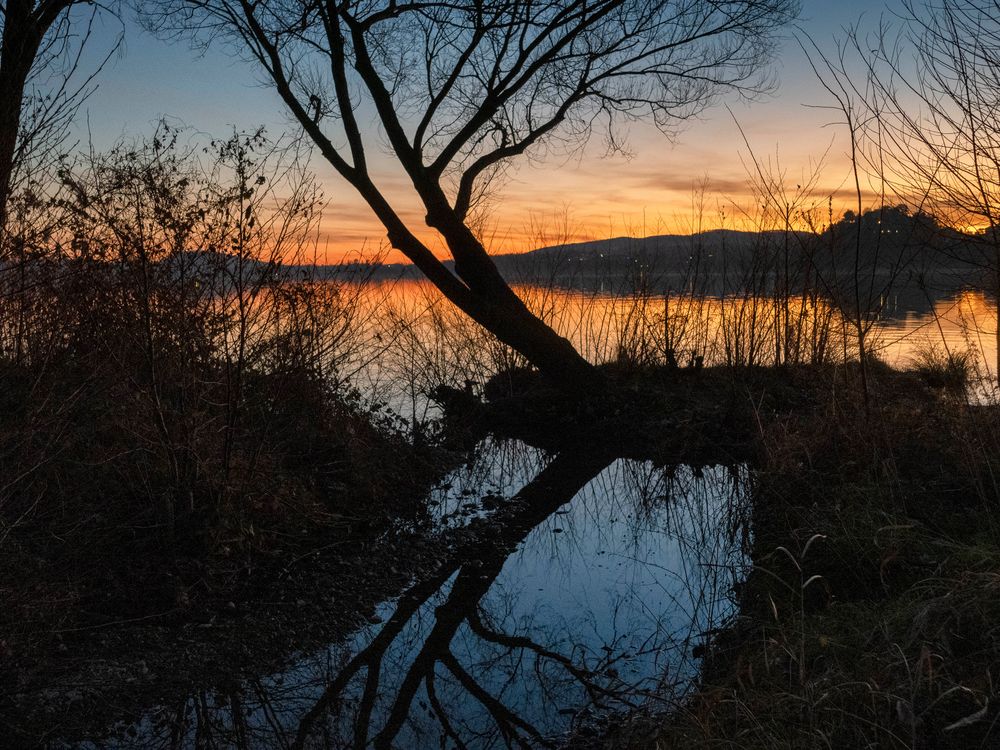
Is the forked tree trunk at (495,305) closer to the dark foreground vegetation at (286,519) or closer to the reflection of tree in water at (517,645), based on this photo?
the dark foreground vegetation at (286,519)

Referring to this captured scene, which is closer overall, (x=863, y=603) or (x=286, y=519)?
(x=863, y=603)

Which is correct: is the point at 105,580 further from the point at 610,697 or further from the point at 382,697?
the point at 610,697

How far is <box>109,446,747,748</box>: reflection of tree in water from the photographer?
3580mm

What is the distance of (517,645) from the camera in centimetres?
444

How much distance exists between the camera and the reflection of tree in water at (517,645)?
3.58 metres

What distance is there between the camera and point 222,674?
395 centimetres

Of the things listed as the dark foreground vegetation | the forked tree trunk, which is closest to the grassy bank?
the dark foreground vegetation

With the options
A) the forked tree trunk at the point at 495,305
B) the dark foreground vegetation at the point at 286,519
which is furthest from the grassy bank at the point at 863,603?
the forked tree trunk at the point at 495,305

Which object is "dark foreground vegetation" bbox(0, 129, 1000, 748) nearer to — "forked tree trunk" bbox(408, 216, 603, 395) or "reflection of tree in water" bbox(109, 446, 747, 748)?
"reflection of tree in water" bbox(109, 446, 747, 748)

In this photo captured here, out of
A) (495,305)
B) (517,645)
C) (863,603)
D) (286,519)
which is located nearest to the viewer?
(863,603)

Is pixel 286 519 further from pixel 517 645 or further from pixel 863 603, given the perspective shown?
pixel 863 603

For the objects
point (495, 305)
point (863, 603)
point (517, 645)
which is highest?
point (495, 305)

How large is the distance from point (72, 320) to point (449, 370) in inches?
245

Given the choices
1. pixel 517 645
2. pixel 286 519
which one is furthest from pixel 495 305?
pixel 517 645
